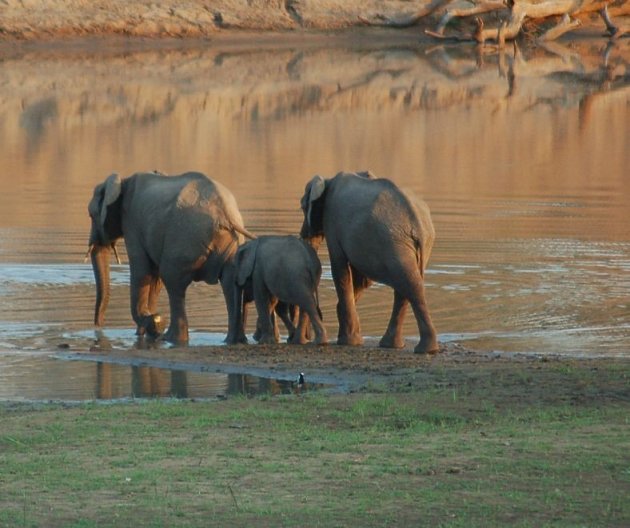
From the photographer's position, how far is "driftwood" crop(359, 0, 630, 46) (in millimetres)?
56125

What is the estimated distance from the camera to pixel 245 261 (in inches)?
556

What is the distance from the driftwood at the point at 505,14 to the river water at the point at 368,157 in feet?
2.38

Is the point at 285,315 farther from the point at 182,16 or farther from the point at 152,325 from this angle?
the point at 182,16

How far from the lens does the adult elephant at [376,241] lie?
13695 millimetres

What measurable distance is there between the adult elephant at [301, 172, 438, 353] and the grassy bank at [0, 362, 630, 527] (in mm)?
2367

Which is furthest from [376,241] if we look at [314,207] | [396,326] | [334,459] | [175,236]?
[334,459]

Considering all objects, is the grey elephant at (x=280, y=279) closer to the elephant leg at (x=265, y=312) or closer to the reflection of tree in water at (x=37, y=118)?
the elephant leg at (x=265, y=312)

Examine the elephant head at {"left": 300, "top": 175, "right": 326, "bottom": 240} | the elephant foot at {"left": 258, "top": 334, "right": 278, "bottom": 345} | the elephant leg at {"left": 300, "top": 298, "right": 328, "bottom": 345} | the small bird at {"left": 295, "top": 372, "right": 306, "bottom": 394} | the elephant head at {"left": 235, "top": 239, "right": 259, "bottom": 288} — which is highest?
the elephant head at {"left": 300, "top": 175, "right": 326, "bottom": 240}

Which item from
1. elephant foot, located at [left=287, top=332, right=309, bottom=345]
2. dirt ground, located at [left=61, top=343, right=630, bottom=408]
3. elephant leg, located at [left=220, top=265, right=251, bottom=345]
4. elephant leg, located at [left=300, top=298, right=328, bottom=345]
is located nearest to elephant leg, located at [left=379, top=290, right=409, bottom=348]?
dirt ground, located at [left=61, top=343, right=630, bottom=408]

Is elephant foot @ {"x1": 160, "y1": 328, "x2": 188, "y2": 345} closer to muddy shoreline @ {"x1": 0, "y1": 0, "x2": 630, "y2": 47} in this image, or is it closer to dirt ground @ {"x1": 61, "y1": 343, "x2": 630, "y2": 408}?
dirt ground @ {"x1": 61, "y1": 343, "x2": 630, "y2": 408}

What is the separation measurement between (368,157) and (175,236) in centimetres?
1587

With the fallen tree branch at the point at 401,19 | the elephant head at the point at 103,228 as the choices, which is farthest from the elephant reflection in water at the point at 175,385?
the fallen tree branch at the point at 401,19

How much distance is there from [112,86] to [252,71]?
242 inches

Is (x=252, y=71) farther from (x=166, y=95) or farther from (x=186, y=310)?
(x=186, y=310)
